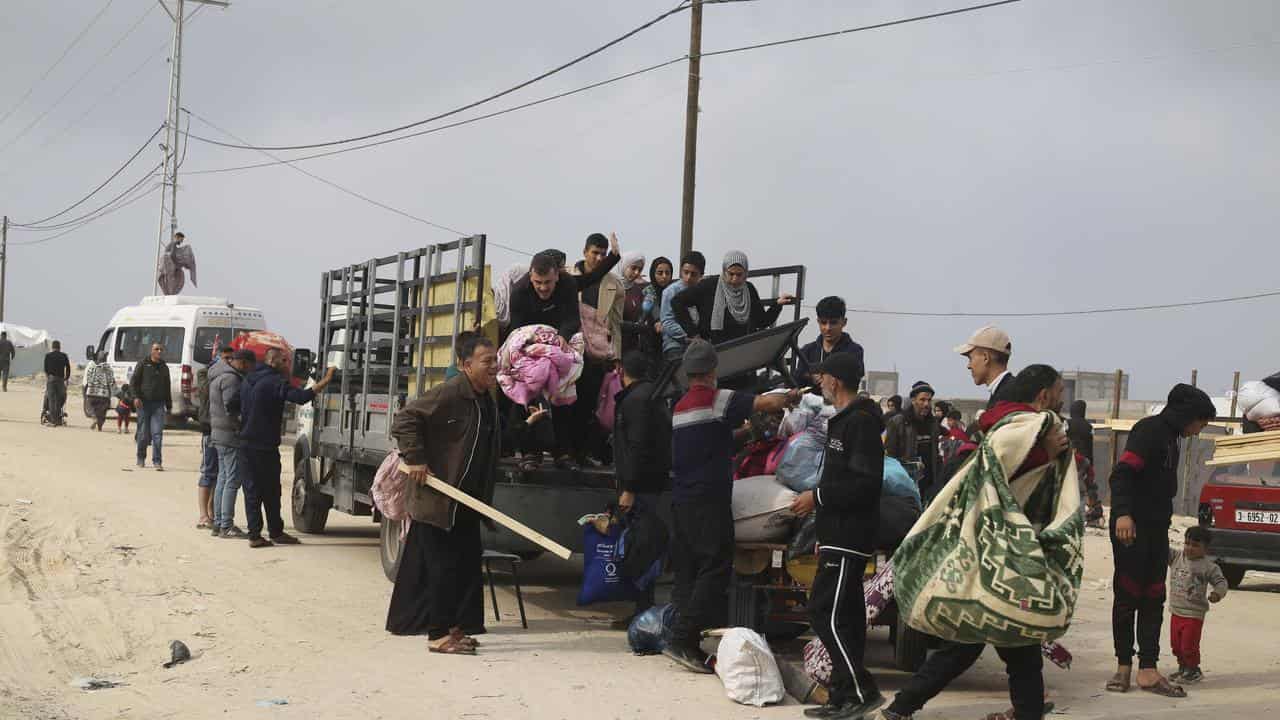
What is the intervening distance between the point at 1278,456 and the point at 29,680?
7.35 m

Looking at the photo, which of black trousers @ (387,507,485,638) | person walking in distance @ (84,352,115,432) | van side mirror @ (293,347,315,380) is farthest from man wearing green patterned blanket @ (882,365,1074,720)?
person walking in distance @ (84,352,115,432)

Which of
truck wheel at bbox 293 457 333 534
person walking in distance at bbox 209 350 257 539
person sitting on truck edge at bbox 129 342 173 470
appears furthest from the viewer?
person sitting on truck edge at bbox 129 342 173 470

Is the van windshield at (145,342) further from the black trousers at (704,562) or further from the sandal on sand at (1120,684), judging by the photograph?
the sandal on sand at (1120,684)

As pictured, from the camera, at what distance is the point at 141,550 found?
11.6m

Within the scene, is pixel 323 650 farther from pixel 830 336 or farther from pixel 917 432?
pixel 917 432

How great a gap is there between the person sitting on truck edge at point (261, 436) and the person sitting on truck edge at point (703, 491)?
548 centimetres

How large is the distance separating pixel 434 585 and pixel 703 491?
6.15 ft

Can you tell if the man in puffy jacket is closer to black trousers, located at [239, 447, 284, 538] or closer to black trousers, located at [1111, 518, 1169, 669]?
black trousers, located at [239, 447, 284, 538]

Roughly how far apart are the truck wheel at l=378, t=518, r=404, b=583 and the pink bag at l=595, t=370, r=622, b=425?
74.4 inches

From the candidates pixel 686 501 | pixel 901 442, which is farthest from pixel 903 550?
pixel 901 442

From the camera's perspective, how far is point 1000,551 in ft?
18.0

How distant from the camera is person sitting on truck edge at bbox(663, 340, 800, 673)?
24.1 feet

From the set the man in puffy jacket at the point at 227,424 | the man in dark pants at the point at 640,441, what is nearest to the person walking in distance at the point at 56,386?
the man in puffy jacket at the point at 227,424

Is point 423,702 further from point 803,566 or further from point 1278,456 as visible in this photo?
point 1278,456
